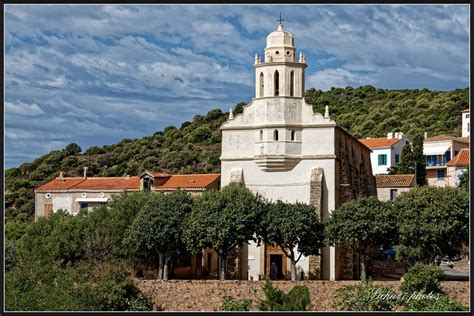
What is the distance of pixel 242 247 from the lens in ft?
165

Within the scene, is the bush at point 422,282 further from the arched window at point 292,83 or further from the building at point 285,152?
the arched window at point 292,83

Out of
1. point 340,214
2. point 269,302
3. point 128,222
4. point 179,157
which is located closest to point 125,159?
point 179,157

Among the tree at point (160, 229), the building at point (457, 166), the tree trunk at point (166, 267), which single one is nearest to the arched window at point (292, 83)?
the tree at point (160, 229)

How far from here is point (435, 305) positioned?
126 ft

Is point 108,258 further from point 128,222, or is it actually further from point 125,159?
point 125,159

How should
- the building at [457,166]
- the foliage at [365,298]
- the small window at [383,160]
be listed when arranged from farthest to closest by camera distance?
1. the small window at [383,160]
2. the building at [457,166]
3. the foliage at [365,298]

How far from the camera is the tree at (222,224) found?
45.5 m

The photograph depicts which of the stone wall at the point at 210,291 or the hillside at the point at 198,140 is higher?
the hillside at the point at 198,140

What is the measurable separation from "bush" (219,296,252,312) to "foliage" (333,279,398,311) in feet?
14.8

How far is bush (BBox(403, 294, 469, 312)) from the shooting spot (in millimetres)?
38062

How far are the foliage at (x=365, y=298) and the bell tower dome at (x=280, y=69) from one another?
14.8 meters

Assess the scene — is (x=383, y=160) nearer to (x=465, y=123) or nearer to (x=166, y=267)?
(x=465, y=123)

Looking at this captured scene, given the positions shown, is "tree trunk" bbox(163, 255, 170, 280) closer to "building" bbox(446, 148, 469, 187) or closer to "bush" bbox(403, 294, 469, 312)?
"bush" bbox(403, 294, 469, 312)

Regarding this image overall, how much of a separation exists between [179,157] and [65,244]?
50578mm
